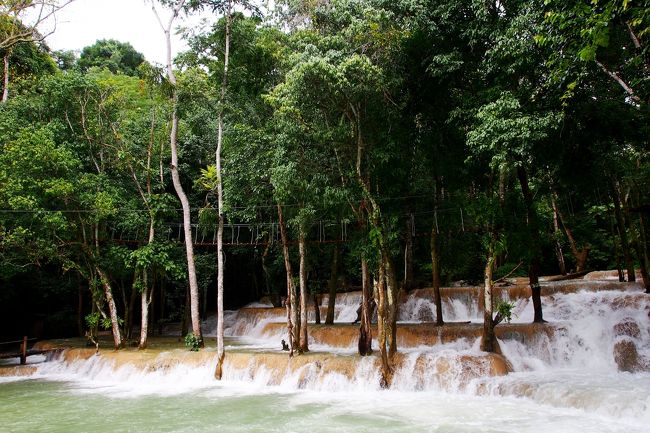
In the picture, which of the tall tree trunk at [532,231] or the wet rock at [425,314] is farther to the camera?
the wet rock at [425,314]

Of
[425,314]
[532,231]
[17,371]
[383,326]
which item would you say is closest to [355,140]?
[383,326]

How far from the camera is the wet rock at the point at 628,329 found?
477 inches

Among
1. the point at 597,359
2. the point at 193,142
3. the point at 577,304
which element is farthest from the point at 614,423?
the point at 193,142

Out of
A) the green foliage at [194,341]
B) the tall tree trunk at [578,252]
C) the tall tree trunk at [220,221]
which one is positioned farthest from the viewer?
the tall tree trunk at [578,252]

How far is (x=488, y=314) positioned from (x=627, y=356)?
135 inches

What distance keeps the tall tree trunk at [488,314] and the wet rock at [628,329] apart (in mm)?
3395

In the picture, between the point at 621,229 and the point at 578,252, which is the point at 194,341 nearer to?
the point at 621,229

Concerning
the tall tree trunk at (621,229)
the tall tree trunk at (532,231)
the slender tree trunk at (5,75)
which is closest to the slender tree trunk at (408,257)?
the tall tree trunk at (532,231)

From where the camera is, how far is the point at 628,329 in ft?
A: 40.1

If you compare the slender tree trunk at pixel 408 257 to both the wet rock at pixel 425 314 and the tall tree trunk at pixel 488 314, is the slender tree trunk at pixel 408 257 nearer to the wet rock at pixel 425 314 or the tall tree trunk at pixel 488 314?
the wet rock at pixel 425 314

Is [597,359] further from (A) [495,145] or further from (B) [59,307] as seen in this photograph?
(B) [59,307]

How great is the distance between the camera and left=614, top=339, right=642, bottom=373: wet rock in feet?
36.5

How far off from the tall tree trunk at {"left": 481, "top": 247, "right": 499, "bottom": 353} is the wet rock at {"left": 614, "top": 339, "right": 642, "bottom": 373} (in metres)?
2.82

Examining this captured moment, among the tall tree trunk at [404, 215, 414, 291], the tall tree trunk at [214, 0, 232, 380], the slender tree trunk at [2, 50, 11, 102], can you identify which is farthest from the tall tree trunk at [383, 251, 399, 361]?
the slender tree trunk at [2, 50, 11, 102]
